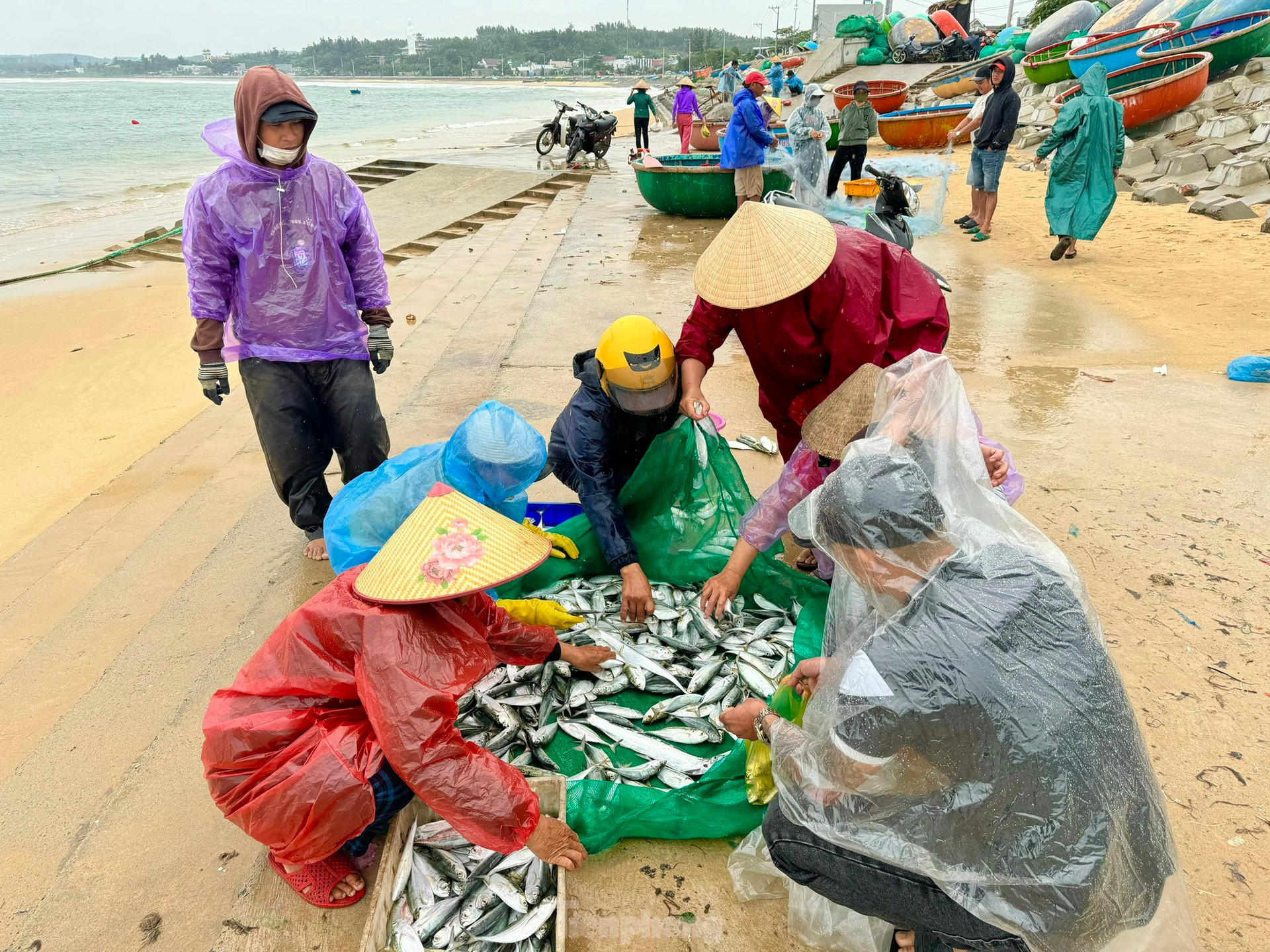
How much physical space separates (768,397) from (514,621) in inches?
61.4

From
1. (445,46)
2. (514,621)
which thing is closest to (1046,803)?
(514,621)

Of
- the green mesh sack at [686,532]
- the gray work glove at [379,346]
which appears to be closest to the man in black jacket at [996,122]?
the green mesh sack at [686,532]

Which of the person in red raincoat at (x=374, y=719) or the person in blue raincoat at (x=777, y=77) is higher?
the person in blue raincoat at (x=777, y=77)

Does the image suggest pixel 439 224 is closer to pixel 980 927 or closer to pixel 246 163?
pixel 246 163

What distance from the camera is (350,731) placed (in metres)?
2.09

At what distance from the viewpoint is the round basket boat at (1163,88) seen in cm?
1281

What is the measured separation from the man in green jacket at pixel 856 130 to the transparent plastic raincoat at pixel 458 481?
10213 mm

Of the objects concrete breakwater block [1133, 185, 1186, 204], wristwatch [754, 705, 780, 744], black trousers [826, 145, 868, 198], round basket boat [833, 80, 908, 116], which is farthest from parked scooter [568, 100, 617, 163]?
wristwatch [754, 705, 780, 744]

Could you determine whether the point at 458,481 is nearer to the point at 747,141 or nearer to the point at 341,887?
the point at 341,887

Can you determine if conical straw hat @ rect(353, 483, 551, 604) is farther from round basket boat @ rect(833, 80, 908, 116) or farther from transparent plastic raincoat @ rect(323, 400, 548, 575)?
round basket boat @ rect(833, 80, 908, 116)

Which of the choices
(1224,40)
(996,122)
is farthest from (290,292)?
(1224,40)

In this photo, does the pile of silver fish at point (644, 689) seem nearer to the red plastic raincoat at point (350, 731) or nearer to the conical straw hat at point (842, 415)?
the red plastic raincoat at point (350, 731)

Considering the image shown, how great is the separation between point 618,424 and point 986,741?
6.94 feet

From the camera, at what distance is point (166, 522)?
425cm
